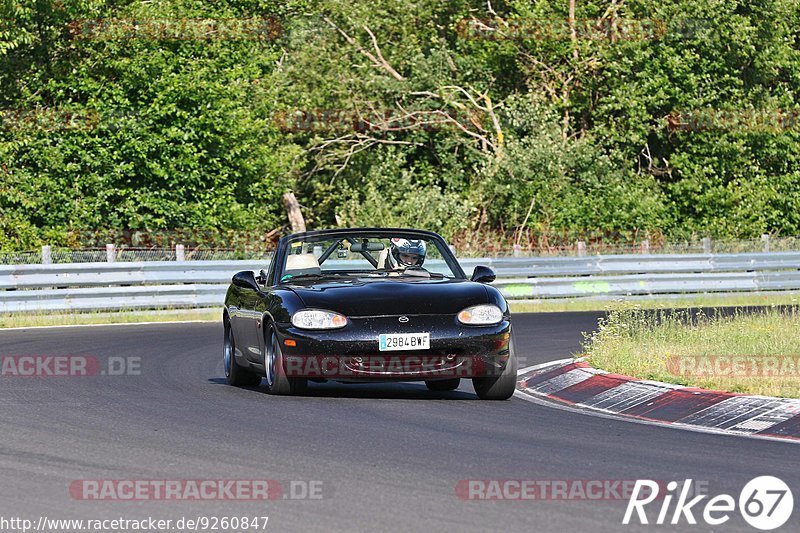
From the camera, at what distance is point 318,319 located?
38.5 ft

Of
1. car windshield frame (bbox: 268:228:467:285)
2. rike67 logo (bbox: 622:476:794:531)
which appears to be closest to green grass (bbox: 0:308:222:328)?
car windshield frame (bbox: 268:228:467:285)

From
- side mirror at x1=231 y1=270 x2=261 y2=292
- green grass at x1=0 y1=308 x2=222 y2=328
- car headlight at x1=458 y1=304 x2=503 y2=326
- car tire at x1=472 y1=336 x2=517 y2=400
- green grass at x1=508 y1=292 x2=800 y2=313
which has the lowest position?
green grass at x1=508 y1=292 x2=800 y2=313

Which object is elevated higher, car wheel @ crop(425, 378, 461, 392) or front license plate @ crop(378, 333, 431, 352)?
front license plate @ crop(378, 333, 431, 352)

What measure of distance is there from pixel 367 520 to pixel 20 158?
97.1 feet

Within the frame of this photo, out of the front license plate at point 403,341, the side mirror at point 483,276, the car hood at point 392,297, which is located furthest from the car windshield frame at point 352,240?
the front license plate at point 403,341

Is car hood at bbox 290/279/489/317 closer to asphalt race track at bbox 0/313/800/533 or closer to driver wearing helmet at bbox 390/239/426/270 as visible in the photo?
asphalt race track at bbox 0/313/800/533

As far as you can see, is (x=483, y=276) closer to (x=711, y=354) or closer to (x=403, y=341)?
(x=403, y=341)

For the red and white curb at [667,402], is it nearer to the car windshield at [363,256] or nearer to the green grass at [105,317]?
the car windshield at [363,256]

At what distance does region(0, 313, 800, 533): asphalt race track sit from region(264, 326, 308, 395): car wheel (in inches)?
5.1

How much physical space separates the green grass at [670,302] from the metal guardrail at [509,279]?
26 cm

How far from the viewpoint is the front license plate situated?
38.0 feet

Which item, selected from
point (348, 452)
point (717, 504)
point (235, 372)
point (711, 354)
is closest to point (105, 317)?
point (235, 372)

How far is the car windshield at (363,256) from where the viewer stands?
1312cm

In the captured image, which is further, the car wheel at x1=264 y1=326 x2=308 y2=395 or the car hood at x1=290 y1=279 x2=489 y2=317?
the car wheel at x1=264 y1=326 x2=308 y2=395
